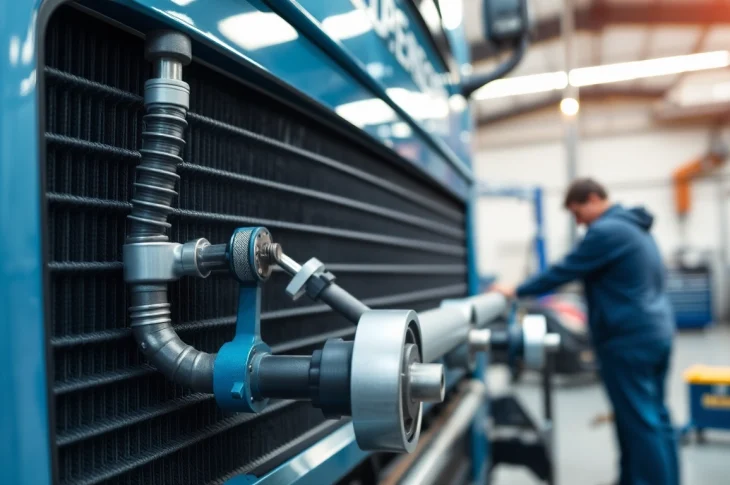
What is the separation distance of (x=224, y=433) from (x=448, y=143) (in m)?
1.12

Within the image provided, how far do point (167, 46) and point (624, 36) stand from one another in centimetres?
931

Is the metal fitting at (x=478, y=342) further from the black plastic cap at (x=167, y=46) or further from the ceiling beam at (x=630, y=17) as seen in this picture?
the ceiling beam at (x=630, y=17)

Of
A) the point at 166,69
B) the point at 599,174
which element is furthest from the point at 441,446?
the point at 599,174

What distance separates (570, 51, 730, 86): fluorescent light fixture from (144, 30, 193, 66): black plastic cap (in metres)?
8.80

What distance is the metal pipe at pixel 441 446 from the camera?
3.30ft

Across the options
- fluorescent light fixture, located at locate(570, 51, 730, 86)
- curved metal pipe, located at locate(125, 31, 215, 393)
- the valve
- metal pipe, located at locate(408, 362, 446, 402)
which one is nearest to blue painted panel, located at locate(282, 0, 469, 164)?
curved metal pipe, located at locate(125, 31, 215, 393)

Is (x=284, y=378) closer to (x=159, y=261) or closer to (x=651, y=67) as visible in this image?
(x=159, y=261)

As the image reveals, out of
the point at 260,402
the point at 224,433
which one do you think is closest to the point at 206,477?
the point at 224,433

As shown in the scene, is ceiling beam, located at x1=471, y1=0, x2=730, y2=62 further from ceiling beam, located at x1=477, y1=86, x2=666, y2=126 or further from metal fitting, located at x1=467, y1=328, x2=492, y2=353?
metal fitting, located at x1=467, y1=328, x2=492, y2=353

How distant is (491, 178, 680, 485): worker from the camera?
2523 millimetres

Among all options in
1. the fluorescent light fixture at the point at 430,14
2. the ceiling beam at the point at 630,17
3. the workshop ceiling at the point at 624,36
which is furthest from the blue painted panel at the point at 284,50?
the ceiling beam at the point at 630,17

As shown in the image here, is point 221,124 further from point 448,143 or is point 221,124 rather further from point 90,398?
point 448,143

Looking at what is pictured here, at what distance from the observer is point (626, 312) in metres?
2.61

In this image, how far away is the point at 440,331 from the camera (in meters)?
0.70
